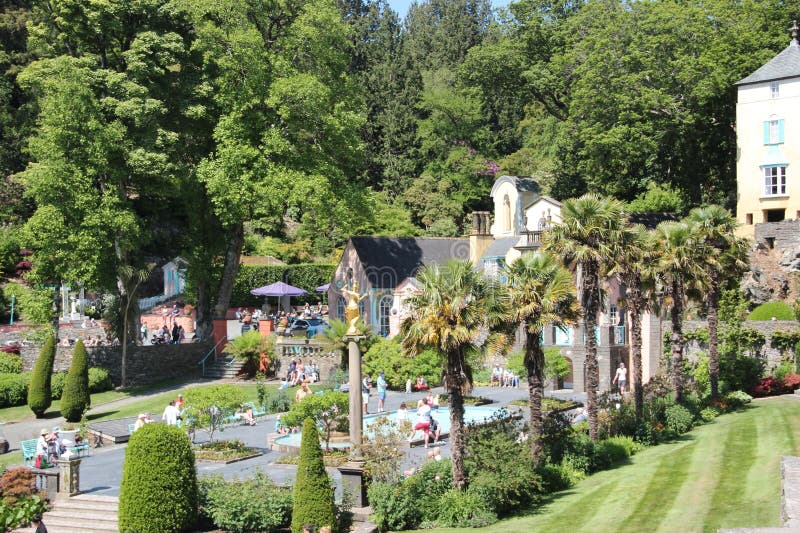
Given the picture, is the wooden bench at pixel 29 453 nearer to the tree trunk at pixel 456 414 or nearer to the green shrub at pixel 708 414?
the tree trunk at pixel 456 414

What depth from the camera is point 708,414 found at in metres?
35.8

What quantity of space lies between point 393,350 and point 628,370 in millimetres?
10948

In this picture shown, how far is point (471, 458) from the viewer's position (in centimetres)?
2550

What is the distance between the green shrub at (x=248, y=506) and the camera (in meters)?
23.5

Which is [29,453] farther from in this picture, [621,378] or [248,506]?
[621,378]

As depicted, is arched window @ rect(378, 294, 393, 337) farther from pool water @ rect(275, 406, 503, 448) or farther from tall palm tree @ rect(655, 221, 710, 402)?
tall palm tree @ rect(655, 221, 710, 402)

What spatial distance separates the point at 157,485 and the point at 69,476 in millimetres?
4698

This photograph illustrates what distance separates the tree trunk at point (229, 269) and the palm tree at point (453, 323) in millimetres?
26303

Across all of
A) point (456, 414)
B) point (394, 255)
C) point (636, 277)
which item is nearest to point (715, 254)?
point (636, 277)

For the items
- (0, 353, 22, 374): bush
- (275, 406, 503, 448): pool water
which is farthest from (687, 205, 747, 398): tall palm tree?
(0, 353, 22, 374): bush

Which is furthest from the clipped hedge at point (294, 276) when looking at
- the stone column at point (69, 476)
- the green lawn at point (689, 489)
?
the stone column at point (69, 476)

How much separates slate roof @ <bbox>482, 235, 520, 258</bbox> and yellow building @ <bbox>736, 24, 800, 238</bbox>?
491 inches

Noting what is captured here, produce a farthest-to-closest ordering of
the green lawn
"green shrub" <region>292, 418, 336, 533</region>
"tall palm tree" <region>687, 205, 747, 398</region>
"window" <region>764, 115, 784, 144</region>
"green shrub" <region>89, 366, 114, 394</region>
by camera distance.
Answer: "window" <region>764, 115, 784, 144</region> → "green shrub" <region>89, 366, 114, 394</region> → "tall palm tree" <region>687, 205, 747, 398</region> → the green lawn → "green shrub" <region>292, 418, 336, 533</region>

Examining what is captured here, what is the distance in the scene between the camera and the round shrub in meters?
23.0
